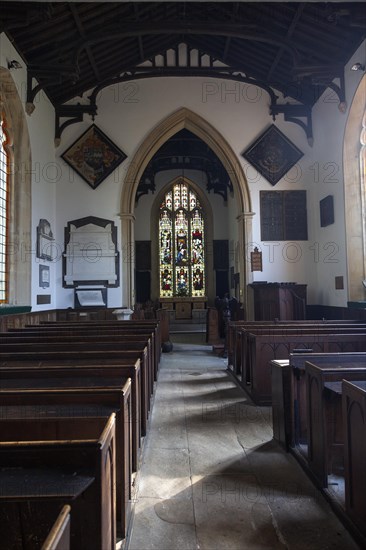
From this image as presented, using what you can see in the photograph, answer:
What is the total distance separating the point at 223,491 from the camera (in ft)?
6.94

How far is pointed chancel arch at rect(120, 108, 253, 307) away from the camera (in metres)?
8.66

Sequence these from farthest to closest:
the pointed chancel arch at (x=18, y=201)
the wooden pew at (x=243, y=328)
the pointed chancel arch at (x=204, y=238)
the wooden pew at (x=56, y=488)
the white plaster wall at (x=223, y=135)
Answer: the pointed chancel arch at (x=204, y=238) < the white plaster wall at (x=223, y=135) < the pointed chancel arch at (x=18, y=201) < the wooden pew at (x=243, y=328) < the wooden pew at (x=56, y=488)

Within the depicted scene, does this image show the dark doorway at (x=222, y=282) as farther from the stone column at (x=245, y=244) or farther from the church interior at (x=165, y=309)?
the stone column at (x=245, y=244)

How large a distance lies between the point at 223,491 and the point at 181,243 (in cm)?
1173

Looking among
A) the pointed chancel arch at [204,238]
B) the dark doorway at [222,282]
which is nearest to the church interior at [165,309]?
the dark doorway at [222,282]

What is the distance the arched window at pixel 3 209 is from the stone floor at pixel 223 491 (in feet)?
13.2

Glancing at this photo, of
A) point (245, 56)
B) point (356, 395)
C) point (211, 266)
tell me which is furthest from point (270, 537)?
point (211, 266)

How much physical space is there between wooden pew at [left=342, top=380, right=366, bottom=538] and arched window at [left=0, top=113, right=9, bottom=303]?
5.82m

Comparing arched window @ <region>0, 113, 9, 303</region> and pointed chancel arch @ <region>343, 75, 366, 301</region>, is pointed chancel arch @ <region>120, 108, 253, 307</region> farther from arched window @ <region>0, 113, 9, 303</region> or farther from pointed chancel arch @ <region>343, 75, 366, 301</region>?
arched window @ <region>0, 113, 9, 303</region>

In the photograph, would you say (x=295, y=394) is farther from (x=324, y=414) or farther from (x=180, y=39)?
(x=180, y=39)

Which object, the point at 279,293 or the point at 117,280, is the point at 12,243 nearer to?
the point at 117,280

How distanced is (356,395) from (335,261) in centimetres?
640

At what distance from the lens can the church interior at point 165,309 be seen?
168 cm

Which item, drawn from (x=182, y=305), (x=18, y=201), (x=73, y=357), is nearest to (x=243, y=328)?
(x=73, y=357)
